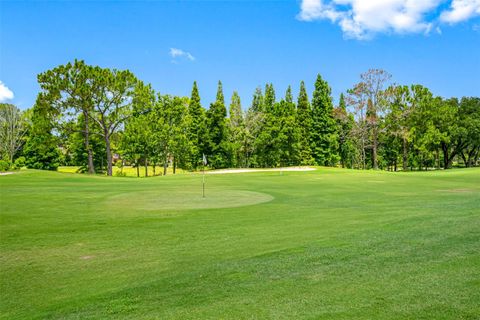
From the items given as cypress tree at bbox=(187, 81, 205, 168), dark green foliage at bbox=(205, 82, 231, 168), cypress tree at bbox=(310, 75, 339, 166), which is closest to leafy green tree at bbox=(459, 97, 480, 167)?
cypress tree at bbox=(310, 75, 339, 166)

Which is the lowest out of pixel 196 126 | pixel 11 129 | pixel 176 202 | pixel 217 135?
pixel 176 202

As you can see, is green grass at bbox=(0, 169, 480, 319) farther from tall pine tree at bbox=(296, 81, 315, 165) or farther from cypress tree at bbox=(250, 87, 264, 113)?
cypress tree at bbox=(250, 87, 264, 113)

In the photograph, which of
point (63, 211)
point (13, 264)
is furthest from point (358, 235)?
point (63, 211)

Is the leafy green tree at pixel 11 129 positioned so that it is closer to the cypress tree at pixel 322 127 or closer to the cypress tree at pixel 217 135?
the cypress tree at pixel 217 135

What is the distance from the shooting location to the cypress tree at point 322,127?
6781 centimetres

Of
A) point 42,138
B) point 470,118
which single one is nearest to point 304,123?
point 470,118

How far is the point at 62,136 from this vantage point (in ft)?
181

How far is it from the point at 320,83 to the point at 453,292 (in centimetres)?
6667

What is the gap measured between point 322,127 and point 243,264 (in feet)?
210

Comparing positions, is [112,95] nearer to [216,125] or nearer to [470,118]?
[216,125]

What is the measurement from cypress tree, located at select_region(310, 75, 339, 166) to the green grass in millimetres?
55355

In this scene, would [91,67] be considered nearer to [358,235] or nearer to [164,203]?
[164,203]

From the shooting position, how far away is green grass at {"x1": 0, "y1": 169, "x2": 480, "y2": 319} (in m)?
4.86

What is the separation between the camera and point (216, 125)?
6212cm
